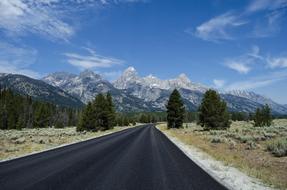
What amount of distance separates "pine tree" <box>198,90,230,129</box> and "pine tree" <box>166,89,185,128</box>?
17.8m

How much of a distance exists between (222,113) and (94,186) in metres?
47.4

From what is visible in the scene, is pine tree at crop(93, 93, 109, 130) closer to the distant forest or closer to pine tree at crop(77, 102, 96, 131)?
pine tree at crop(77, 102, 96, 131)

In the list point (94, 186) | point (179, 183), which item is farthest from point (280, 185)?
point (94, 186)

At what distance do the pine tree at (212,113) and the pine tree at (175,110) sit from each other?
1778 centimetres

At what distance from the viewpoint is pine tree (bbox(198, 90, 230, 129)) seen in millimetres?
52406

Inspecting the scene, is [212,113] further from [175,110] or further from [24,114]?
[24,114]

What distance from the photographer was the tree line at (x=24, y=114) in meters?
97.4

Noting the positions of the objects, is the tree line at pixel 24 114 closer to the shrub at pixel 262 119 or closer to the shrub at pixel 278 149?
the shrub at pixel 262 119

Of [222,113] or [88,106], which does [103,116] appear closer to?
[88,106]

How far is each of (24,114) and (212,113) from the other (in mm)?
83863

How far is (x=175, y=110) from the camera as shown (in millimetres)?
72375

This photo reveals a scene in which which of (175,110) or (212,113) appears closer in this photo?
(212,113)

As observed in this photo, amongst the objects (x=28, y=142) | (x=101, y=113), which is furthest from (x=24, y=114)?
(x=28, y=142)

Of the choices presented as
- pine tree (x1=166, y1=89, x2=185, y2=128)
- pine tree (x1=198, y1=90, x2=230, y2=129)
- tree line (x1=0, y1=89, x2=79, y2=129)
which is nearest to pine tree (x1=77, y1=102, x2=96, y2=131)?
pine tree (x1=166, y1=89, x2=185, y2=128)
